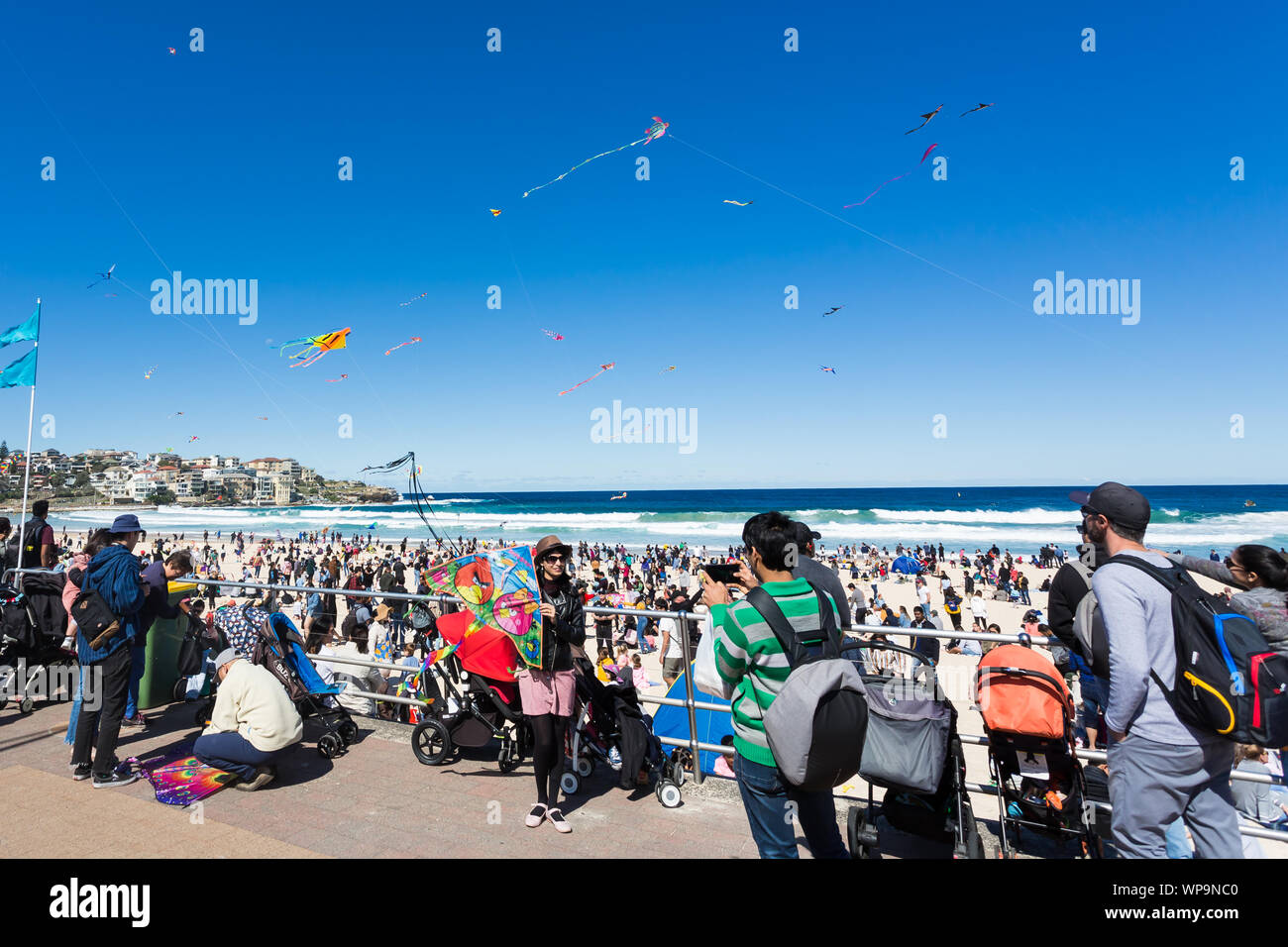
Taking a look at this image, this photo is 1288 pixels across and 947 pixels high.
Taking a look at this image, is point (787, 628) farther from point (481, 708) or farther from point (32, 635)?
point (32, 635)

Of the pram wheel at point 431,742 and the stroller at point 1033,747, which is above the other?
the stroller at point 1033,747

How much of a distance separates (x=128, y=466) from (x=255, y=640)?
11981 cm

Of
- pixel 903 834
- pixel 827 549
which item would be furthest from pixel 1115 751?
pixel 827 549

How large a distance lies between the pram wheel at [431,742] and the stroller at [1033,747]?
11.1ft

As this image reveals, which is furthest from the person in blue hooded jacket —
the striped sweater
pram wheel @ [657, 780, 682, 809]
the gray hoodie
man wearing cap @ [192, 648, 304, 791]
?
the gray hoodie

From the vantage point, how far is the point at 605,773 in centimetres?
462

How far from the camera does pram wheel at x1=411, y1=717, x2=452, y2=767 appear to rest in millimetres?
4691

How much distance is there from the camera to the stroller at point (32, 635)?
6.11m

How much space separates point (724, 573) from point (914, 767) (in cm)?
127

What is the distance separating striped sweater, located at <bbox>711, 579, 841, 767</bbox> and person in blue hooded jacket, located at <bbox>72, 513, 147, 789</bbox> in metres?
4.16

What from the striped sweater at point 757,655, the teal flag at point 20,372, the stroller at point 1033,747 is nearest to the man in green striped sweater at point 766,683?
the striped sweater at point 757,655

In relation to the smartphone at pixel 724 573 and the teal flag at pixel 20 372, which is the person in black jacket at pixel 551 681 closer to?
the smartphone at pixel 724 573

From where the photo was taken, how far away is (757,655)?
96.7 inches
